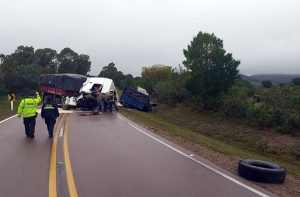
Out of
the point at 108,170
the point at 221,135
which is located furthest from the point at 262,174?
the point at 221,135

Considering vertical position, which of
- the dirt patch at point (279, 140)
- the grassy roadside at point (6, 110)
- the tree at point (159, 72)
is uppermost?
the tree at point (159, 72)

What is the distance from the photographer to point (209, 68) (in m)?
27.2

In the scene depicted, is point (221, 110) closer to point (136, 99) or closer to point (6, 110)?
point (136, 99)

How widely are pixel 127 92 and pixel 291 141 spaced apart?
17.5m

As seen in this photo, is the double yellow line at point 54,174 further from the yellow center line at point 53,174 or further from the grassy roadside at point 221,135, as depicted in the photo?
the grassy roadside at point 221,135

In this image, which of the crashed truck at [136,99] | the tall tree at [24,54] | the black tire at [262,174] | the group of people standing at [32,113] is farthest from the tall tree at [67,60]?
the black tire at [262,174]

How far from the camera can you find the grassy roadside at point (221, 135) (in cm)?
1378

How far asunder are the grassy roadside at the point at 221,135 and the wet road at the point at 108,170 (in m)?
2.60

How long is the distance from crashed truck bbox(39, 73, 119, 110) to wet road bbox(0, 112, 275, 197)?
15.1 metres

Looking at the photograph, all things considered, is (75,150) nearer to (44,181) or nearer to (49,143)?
(49,143)

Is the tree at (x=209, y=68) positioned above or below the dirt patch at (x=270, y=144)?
above

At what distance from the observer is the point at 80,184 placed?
7.04 m

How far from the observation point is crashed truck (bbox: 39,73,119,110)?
2811 cm

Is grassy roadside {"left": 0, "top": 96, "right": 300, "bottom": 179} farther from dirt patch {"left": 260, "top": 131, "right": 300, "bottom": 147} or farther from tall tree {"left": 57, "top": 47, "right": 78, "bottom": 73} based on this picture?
tall tree {"left": 57, "top": 47, "right": 78, "bottom": 73}
